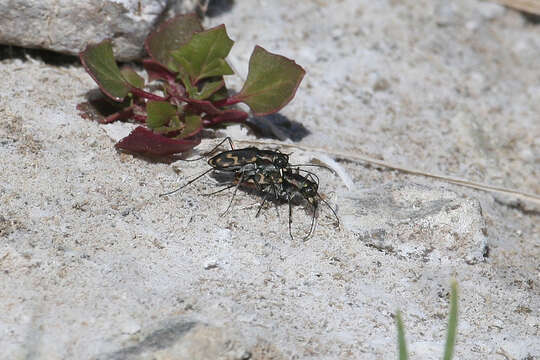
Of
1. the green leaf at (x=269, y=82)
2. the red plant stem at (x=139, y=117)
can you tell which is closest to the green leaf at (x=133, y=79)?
the red plant stem at (x=139, y=117)

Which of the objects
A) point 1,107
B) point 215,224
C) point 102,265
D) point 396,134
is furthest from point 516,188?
point 1,107

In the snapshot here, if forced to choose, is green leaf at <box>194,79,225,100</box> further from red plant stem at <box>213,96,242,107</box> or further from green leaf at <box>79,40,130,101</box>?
green leaf at <box>79,40,130,101</box>

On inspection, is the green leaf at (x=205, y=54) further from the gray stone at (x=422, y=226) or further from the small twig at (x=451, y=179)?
the gray stone at (x=422, y=226)

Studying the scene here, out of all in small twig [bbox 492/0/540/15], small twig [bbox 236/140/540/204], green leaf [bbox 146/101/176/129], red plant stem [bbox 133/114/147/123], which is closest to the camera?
green leaf [bbox 146/101/176/129]

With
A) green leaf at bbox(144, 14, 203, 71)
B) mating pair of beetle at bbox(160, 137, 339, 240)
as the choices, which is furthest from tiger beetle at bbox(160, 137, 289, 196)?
green leaf at bbox(144, 14, 203, 71)

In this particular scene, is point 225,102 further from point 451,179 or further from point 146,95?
point 451,179

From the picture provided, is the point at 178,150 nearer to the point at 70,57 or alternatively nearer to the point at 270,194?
the point at 270,194
